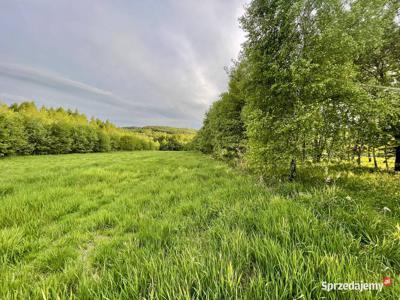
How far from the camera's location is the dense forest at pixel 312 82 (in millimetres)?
5113

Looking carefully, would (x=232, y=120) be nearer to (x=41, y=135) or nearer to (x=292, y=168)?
(x=292, y=168)

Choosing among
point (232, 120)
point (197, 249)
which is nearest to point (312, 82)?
point (197, 249)

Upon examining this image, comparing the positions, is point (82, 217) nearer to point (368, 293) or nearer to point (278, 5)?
point (368, 293)

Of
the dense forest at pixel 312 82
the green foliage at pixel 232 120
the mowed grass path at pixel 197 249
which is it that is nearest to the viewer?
the mowed grass path at pixel 197 249

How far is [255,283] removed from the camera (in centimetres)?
156

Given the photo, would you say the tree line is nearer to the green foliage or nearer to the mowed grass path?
the green foliage

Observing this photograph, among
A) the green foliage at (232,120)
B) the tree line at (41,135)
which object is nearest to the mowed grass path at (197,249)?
A: the green foliage at (232,120)

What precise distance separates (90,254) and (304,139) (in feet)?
20.7

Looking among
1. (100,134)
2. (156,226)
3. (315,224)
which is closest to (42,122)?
(100,134)

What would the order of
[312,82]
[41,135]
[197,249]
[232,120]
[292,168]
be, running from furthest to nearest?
[41,135], [232,120], [292,168], [312,82], [197,249]

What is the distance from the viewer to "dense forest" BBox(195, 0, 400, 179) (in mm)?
5113

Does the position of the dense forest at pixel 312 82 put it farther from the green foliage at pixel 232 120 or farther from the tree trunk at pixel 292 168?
the green foliage at pixel 232 120

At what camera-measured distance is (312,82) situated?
18.1ft

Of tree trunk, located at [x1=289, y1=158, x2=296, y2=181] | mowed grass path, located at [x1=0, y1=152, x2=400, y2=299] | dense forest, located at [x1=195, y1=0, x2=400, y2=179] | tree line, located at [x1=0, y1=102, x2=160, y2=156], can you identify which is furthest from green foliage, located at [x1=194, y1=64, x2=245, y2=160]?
tree line, located at [x1=0, y1=102, x2=160, y2=156]
